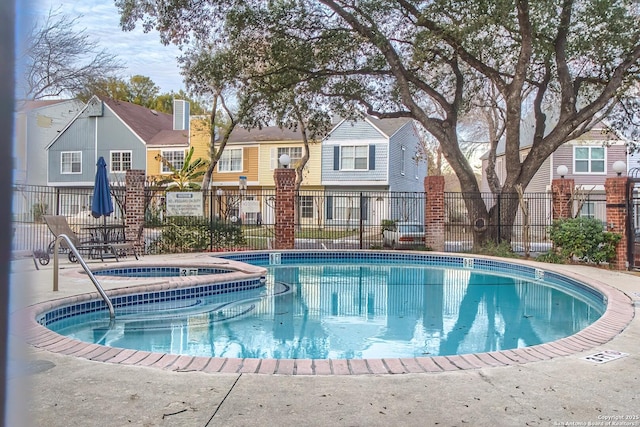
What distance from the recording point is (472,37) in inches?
486

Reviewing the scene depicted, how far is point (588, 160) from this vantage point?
2394cm

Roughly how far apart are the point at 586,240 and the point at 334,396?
998cm

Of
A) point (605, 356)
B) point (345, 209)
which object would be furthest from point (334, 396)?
point (345, 209)

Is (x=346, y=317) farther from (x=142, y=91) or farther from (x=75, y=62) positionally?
(x=142, y=91)

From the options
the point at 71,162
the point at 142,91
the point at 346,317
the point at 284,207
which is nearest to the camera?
the point at 346,317

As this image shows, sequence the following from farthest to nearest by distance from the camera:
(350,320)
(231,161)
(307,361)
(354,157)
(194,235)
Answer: (231,161)
(354,157)
(194,235)
(350,320)
(307,361)

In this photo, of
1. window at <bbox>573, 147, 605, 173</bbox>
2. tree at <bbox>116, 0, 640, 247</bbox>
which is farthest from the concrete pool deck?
window at <bbox>573, 147, 605, 173</bbox>

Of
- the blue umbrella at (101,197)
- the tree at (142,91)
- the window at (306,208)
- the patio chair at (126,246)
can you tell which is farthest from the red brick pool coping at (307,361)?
the tree at (142,91)

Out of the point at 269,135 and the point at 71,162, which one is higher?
the point at 269,135

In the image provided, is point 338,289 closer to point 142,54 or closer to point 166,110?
point 142,54

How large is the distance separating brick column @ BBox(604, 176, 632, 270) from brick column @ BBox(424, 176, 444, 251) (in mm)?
4647

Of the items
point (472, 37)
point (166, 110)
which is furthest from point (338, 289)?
point (166, 110)

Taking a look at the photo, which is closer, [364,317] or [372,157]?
[364,317]

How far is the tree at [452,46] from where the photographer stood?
12164mm
